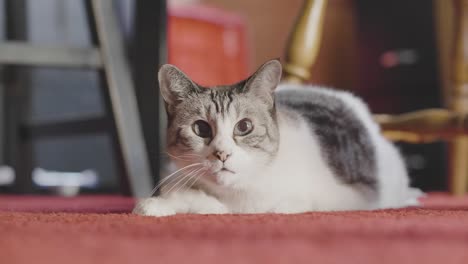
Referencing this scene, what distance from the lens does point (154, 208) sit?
844mm

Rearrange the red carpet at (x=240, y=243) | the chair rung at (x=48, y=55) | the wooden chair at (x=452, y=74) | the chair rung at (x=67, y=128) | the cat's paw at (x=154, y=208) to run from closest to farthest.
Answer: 1. the red carpet at (x=240, y=243)
2. the cat's paw at (x=154, y=208)
3. the chair rung at (x=48, y=55)
4. the wooden chair at (x=452, y=74)
5. the chair rung at (x=67, y=128)

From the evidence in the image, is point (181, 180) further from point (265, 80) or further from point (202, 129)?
point (265, 80)

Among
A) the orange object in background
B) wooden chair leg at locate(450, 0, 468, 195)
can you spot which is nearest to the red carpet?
wooden chair leg at locate(450, 0, 468, 195)

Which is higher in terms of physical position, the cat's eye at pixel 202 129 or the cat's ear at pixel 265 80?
the cat's ear at pixel 265 80

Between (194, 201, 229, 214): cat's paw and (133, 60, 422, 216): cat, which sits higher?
(133, 60, 422, 216): cat

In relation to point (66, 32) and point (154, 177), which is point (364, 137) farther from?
point (66, 32)

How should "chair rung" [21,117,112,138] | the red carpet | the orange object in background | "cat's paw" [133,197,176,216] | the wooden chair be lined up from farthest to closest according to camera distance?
1. the orange object in background
2. "chair rung" [21,117,112,138]
3. the wooden chair
4. "cat's paw" [133,197,176,216]
5. the red carpet

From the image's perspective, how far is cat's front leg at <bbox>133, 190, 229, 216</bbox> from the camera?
86 cm

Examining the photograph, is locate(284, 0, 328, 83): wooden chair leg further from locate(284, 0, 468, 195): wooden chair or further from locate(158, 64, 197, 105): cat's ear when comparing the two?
locate(158, 64, 197, 105): cat's ear

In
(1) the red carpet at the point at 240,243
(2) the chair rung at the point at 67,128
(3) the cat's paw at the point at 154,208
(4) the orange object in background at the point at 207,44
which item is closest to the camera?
(1) the red carpet at the point at 240,243

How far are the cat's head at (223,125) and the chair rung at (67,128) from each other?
53cm

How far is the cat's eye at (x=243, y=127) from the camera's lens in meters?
0.90

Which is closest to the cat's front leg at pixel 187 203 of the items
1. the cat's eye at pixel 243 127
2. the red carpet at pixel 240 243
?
the cat's eye at pixel 243 127

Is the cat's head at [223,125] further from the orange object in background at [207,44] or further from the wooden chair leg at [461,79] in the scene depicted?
the orange object in background at [207,44]
